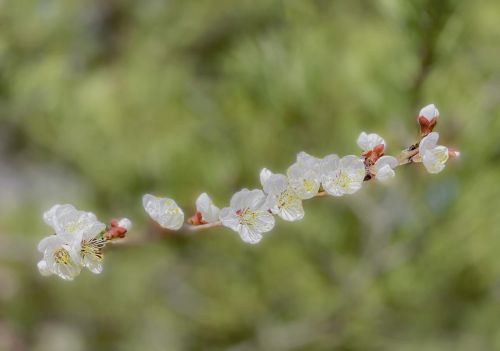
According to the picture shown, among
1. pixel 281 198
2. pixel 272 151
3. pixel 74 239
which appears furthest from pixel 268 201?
pixel 272 151

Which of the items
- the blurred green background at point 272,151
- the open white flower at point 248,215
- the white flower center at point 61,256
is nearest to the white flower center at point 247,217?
the open white flower at point 248,215

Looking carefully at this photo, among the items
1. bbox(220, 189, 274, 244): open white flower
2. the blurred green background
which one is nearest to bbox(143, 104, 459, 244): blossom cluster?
bbox(220, 189, 274, 244): open white flower

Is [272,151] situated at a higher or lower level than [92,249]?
higher

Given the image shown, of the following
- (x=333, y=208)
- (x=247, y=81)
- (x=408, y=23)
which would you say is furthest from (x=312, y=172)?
(x=333, y=208)

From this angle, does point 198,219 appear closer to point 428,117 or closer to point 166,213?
point 166,213

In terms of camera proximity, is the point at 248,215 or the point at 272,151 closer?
the point at 248,215

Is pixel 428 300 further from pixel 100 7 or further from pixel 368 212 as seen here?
pixel 100 7

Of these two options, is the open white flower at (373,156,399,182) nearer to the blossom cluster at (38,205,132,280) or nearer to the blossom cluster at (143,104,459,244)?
the blossom cluster at (143,104,459,244)
